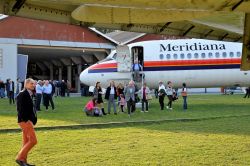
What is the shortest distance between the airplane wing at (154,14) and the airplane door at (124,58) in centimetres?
1863

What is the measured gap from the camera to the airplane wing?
18.4 ft

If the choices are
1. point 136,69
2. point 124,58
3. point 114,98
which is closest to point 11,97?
point 124,58

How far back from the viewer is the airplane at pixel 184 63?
93.9 feet

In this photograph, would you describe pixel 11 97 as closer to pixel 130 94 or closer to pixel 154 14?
pixel 130 94

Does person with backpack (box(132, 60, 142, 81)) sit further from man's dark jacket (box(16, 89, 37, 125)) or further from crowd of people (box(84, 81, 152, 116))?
man's dark jacket (box(16, 89, 37, 125))

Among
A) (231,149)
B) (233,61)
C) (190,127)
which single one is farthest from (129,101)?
(231,149)

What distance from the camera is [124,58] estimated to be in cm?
2902

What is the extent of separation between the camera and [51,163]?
10.0 meters

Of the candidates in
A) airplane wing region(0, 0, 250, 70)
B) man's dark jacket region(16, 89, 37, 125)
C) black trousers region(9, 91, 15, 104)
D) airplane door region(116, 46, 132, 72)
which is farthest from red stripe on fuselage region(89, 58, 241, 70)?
man's dark jacket region(16, 89, 37, 125)

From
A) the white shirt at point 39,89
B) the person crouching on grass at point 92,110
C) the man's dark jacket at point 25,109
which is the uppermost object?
the white shirt at point 39,89

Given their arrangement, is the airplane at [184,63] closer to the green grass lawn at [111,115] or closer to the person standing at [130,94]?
the green grass lawn at [111,115]

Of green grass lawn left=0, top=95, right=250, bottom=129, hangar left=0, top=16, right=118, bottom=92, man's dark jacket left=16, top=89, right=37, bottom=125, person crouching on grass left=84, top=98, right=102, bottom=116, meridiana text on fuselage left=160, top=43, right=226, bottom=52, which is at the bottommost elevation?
green grass lawn left=0, top=95, right=250, bottom=129

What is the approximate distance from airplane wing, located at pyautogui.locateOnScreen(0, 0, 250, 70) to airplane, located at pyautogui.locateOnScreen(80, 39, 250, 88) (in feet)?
60.6

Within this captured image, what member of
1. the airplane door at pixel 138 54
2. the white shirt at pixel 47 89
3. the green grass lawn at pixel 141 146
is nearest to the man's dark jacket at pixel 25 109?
the green grass lawn at pixel 141 146
